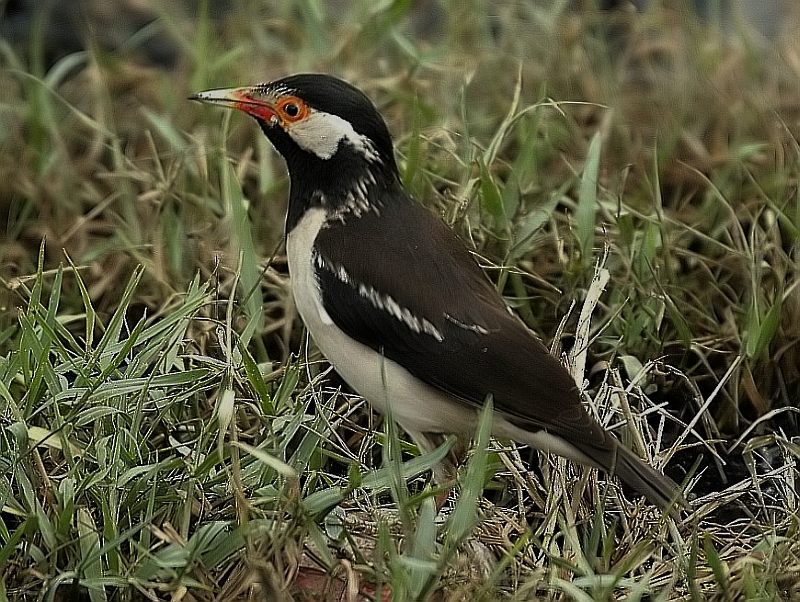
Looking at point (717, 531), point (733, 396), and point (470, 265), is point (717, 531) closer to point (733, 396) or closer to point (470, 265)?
point (733, 396)

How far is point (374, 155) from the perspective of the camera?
3.58 m

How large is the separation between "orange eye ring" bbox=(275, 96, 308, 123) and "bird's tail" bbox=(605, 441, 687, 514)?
1238mm

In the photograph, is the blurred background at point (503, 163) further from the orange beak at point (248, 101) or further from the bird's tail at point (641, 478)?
the bird's tail at point (641, 478)

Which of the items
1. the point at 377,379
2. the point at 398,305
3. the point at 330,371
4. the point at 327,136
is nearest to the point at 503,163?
the point at 330,371

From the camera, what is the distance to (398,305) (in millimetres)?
3357

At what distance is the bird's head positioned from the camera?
3527mm

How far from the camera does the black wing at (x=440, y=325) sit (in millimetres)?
3252

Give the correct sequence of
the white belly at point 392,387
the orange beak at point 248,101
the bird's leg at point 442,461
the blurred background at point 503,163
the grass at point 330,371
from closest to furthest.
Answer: the grass at point 330,371
the white belly at point 392,387
the bird's leg at point 442,461
the orange beak at point 248,101
the blurred background at point 503,163

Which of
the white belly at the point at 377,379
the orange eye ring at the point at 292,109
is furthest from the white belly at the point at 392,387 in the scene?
the orange eye ring at the point at 292,109

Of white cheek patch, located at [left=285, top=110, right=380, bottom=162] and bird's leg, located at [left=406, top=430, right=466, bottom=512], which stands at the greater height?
white cheek patch, located at [left=285, top=110, right=380, bottom=162]

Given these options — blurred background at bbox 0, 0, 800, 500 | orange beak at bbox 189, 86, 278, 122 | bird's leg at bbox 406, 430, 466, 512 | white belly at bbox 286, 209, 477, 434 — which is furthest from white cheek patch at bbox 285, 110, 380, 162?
bird's leg at bbox 406, 430, 466, 512

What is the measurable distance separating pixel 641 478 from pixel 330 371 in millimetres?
1221

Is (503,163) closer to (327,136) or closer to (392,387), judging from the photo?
(327,136)

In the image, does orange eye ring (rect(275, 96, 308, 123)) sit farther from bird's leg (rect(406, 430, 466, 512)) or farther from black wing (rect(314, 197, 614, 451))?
bird's leg (rect(406, 430, 466, 512))
